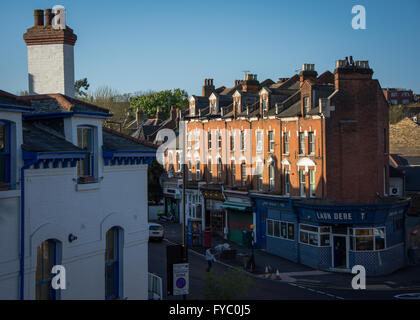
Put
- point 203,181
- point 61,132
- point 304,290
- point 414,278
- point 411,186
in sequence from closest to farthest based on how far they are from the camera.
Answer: point 61,132 < point 304,290 < point 414,278 < point 411,186 < point 203,181

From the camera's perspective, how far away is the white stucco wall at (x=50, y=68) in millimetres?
17480

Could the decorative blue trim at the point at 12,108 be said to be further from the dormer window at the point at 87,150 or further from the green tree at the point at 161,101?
the green tree at the point at 161,101

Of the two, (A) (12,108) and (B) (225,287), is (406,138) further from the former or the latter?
(A) (12,108)

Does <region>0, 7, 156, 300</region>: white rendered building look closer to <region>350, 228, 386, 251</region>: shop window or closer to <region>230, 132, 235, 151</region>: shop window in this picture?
<region>350, 228, 386, 251</region>: shop window

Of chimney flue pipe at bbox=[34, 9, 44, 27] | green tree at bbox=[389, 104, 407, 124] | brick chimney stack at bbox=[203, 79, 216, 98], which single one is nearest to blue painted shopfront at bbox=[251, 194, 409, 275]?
chimney flue pipe at bbox=[34, 9, 44, 27]

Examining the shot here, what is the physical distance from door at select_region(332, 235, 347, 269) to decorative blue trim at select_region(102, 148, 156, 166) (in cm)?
1963

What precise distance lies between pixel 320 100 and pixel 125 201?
19866 mm

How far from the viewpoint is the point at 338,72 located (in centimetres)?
3378

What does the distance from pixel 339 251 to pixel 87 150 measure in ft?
74.8

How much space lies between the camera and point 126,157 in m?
Answer: 17.2

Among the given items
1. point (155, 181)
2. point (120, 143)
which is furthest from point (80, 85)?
point (120, 143)

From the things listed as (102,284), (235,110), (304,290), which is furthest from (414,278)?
(102,284)

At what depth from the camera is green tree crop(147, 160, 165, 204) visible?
54.4 metres
